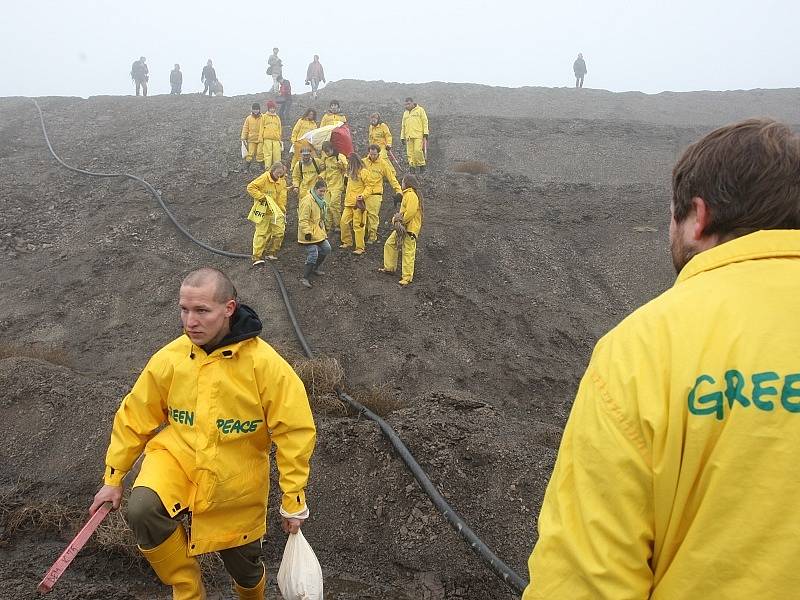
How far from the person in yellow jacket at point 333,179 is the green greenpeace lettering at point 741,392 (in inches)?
402

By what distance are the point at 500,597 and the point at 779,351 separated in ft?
10.2

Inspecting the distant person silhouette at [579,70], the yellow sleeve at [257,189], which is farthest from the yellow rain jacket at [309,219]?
the distant person silhouette at [579,70]

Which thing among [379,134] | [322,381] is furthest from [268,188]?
[322,381]

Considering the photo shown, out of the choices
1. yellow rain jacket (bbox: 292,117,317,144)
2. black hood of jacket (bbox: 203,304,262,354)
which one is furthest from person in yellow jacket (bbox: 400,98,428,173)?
black hood of jacket (bbox: 203,304,262,354)

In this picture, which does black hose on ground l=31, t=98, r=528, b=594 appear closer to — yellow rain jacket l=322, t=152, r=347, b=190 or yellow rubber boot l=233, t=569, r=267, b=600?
yellow rubber boot l=233, t=569, r=267, b=600

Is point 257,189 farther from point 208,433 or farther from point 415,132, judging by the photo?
point 208,433

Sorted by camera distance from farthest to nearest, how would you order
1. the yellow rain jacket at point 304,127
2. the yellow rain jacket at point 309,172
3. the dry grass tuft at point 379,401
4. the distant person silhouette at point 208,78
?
1. the distant person silhouette at point 208,78
2. the yellow rain jacket at point 304,127
3. the yellow rain jacket at point 309,172
4. the dry grass tuft at point 379,401

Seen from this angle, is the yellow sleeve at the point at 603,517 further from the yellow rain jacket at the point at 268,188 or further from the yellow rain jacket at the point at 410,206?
the yellow rain jacket at the point at 268,188

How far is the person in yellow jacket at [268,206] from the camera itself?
9195mm

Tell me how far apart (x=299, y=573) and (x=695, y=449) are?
2.17 meters

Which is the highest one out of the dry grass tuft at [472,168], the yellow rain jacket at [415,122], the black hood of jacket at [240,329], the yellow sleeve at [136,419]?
the yellow rain jacket at [415,122]

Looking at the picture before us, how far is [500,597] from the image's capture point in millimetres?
3631

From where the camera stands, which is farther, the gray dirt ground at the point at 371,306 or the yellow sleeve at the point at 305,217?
the yellow sleeve at the point at 305,217

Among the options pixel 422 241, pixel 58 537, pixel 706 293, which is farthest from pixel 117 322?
pixel 706 293
